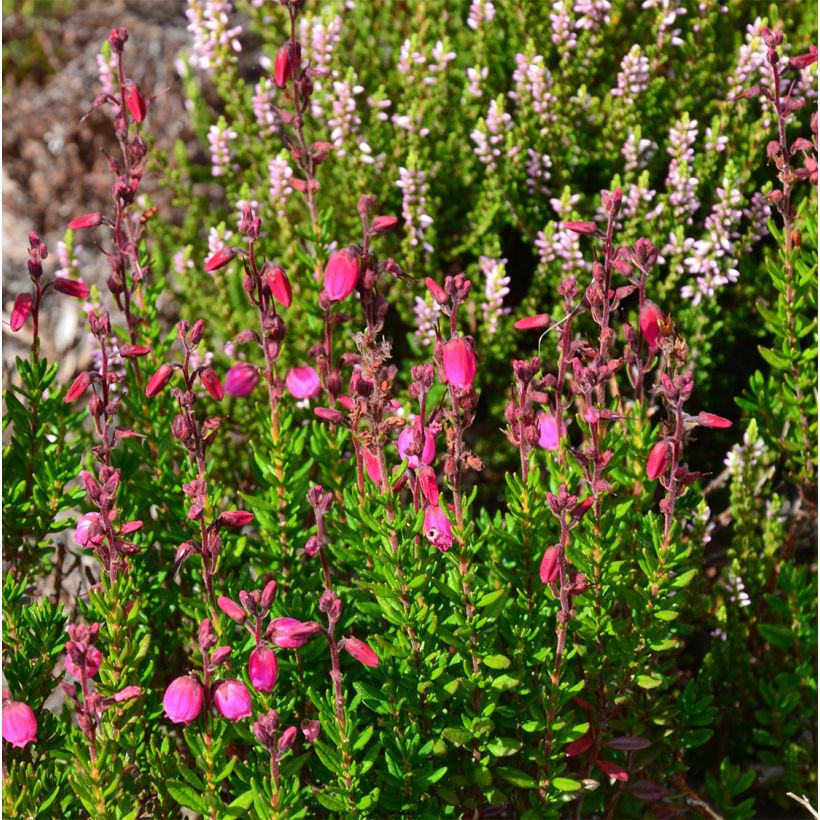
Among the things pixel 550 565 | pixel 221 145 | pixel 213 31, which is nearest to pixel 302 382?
pixel 550 565

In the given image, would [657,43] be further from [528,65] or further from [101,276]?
[101,276]

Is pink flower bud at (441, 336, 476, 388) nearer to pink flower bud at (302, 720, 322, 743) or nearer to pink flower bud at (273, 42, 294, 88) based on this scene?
pink flower bud at (302, 720, 322, 743)

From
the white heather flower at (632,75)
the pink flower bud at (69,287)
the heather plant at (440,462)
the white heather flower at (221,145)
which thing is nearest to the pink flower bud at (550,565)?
the heather plant at (440,462)

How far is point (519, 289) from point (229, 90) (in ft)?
4.32

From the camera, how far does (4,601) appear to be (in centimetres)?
273

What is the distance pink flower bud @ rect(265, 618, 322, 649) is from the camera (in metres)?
2.09

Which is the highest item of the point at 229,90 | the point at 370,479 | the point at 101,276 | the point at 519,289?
the point at 229,90

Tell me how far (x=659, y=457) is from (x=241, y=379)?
3.36 feet

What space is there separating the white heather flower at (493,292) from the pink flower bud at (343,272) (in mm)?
1144

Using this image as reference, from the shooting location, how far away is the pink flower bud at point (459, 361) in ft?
7.18

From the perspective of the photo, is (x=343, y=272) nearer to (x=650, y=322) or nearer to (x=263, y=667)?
(x=650, y=322)

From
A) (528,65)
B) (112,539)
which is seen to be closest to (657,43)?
(528,65)

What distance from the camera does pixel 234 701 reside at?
2148 mm

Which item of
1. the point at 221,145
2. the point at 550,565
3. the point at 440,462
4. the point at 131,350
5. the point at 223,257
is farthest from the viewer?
the point at 221,145
